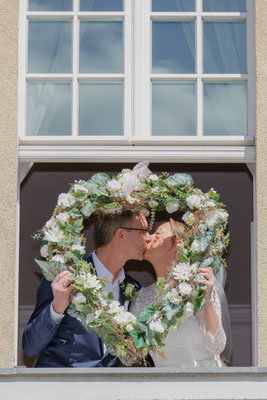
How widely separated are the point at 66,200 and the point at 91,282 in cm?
62

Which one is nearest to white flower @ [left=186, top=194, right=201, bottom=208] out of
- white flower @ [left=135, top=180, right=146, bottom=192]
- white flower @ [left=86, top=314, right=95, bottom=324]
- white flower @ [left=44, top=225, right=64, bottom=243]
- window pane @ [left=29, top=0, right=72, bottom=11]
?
white flower @ [left=135, top=180, right=146, bottom=192]

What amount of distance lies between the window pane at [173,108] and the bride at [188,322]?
703 mm

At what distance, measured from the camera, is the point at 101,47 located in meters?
9.05

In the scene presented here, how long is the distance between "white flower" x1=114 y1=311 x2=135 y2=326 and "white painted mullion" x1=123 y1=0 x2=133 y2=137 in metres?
1.34

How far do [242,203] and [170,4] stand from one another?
1.55m

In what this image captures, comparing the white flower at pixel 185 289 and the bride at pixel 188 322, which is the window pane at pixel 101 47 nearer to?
the bride at pixel 188 322

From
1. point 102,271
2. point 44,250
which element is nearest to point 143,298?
point 102,271

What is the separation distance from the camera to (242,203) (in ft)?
30.1

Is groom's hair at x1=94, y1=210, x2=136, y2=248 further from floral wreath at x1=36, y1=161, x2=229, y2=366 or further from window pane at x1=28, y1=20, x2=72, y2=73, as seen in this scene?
window pane at x1=28, y1=20, x2=72, y2=73

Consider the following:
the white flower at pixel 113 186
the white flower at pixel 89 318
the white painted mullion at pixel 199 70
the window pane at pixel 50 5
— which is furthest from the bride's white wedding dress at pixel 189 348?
the window pane at pixel 50 5

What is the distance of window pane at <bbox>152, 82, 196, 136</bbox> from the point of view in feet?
29.5

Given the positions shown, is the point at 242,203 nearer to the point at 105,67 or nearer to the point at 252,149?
the point at 252,149

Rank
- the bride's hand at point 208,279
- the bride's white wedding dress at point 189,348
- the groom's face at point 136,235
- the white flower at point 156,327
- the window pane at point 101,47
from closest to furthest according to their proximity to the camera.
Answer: the white flower at point 156,327
the bride's hand at point 208,279
the bride's white wedding dress at point 189,348
the groom's face at point 136,235
the window pane at point 101,47

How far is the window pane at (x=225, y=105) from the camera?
9.00 metres
